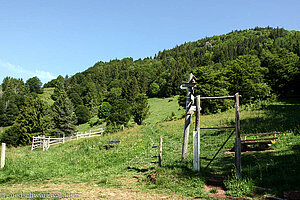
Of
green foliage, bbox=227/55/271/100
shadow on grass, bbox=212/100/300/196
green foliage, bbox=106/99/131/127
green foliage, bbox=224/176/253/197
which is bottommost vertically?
green foliage, bbox=224/176/253/197

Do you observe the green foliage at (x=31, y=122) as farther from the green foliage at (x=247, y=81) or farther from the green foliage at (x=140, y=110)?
the green foliage at (x=247, y=81)

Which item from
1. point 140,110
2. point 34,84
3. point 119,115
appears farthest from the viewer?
point 34,84

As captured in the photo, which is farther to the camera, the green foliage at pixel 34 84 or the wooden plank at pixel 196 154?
the green foliage at pixel 34 84

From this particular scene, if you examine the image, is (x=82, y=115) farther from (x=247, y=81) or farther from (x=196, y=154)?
(x=196, y=154)

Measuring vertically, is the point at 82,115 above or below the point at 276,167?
above

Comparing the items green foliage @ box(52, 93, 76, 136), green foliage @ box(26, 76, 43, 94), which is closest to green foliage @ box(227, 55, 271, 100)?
green foliage @ box(52, 93, 76, 136)

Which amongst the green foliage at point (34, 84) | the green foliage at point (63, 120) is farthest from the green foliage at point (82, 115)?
the green foliage at point (34, 84)

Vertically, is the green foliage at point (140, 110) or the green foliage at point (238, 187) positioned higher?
the green foliage at point (140, 110)

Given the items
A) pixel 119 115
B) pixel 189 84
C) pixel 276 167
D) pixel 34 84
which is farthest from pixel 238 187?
pixel 34 84

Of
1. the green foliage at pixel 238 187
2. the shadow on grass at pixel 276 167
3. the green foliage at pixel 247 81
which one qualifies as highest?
the green foliage at pixel 247 81

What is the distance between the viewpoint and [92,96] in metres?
100

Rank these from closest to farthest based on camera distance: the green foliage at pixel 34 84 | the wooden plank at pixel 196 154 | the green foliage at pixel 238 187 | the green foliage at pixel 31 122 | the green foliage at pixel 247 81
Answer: the green foliage at pixel 238 187, the wooden plank at pixel 196 154, the green foliage at pixel 31 122, the green foliage at pixel 247 81, the green foliage at pixel 34 84

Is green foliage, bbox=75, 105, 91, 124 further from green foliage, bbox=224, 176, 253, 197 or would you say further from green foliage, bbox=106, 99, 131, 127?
green foliage, bbox=224, 176, 253, 197

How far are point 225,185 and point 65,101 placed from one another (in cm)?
5766
